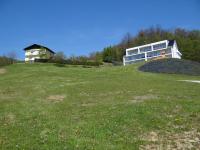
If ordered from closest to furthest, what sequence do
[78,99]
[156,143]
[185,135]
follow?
[156,143]
[185,135]
[78,99]

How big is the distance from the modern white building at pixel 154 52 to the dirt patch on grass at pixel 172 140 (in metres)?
90.7

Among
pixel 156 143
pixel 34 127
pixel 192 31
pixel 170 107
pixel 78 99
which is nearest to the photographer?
pixel 156 143

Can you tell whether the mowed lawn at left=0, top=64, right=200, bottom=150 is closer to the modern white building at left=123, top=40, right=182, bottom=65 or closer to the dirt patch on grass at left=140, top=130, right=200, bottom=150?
the dirt patch on grass at left=140, top=130, right=200, bottom=150

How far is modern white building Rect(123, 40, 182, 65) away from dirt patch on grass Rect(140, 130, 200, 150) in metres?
90.7

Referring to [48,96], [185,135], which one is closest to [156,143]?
[185,135]

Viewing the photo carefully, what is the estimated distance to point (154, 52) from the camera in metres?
120

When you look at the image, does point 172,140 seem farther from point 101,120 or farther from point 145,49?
point 145,49

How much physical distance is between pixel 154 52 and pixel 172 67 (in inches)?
2344

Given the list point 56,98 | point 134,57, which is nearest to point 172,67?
point 56,98

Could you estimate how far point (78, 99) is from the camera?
27.5m

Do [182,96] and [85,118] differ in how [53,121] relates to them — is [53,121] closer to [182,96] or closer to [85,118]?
[85,118]

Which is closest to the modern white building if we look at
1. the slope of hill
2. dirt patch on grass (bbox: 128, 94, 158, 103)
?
the slope of hill

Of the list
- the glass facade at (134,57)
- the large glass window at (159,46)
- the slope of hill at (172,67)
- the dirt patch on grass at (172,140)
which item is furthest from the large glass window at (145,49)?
the dirt patch on grass at (172,140)

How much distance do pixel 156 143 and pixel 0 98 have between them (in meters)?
18.0
